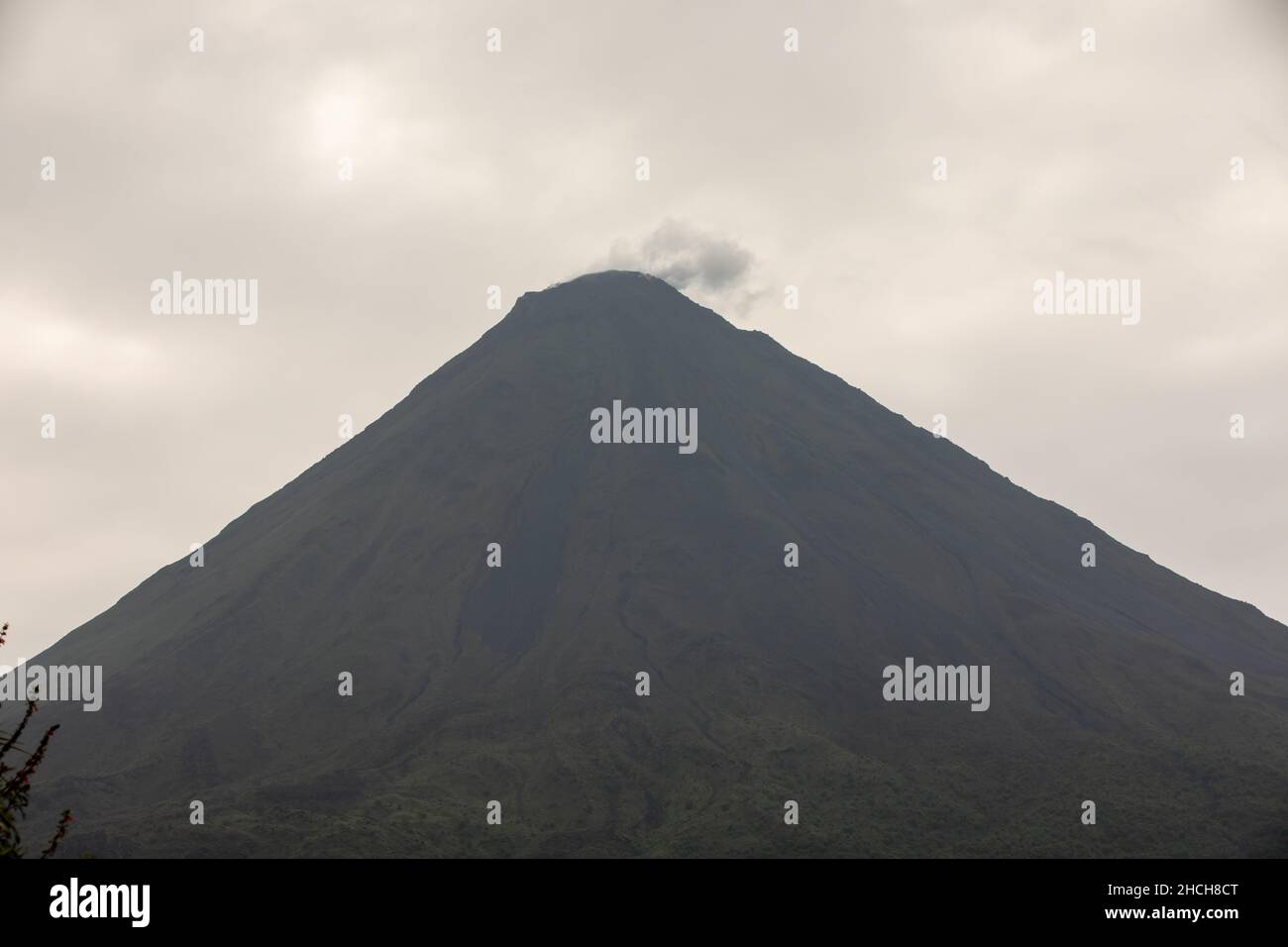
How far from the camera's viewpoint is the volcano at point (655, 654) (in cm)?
9612

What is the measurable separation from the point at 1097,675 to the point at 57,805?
94.6 metres

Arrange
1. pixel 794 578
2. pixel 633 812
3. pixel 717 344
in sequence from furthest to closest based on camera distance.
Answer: pixel 717 344
pixel 794 578
pixel 633 812

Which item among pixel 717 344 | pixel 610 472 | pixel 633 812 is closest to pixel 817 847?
pixel 633 812

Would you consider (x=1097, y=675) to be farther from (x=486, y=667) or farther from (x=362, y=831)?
(x=362, y=831)

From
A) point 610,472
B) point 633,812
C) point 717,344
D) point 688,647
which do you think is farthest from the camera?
point 717,344

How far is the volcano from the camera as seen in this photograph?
96125mm

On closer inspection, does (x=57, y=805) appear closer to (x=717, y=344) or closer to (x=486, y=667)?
(x=486, y=667)

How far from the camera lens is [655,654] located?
125 metres

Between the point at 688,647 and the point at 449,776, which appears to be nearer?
the point at 449,776

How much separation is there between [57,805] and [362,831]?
31.2m

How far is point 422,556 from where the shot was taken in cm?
14612

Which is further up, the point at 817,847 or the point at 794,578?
the point at 794,578
